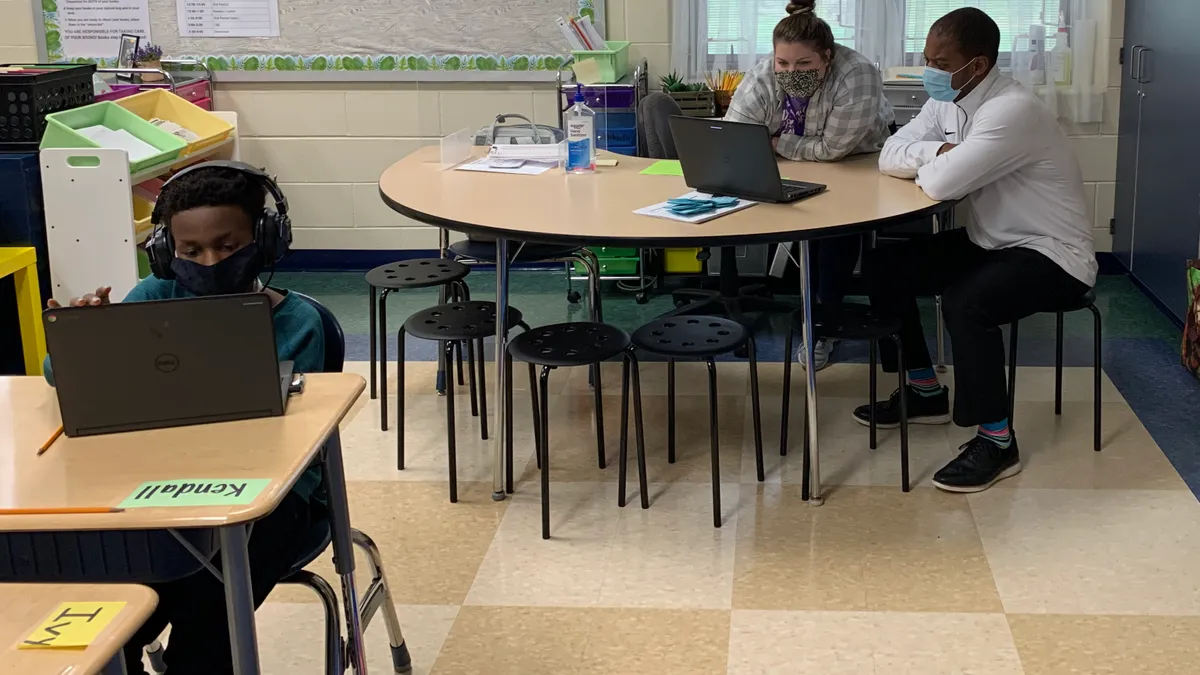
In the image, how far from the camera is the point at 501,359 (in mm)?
3158

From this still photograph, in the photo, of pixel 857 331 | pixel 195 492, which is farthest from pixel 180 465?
pixel 857 331

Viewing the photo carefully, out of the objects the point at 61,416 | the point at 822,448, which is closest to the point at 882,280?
the point at 822,448

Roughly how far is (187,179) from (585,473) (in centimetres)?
155

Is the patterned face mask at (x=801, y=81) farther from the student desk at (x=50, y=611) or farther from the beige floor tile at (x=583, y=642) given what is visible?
the student desk at (x=50, y=611)

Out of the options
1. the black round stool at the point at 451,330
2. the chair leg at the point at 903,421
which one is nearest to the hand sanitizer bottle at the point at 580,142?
the black round stool at the point at 451,330

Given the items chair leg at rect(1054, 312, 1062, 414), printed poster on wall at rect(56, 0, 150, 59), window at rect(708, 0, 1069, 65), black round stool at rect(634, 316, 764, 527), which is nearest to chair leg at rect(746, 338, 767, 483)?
black round stool at rect(634, 316, 764, 527)

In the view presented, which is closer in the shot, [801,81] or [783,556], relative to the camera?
[783,556]

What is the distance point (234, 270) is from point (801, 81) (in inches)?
84.6

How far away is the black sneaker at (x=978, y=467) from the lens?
3.21 m

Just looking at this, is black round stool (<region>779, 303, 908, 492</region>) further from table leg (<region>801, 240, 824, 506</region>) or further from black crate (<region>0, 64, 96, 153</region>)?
black crate (<region>0, 64, 96, 153</region>)

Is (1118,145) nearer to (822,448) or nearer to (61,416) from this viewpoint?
(822,448)

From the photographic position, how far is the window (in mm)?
4918

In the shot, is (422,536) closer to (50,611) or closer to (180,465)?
(180,465)

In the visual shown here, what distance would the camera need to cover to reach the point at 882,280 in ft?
11.4
